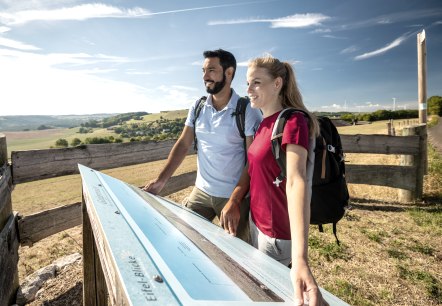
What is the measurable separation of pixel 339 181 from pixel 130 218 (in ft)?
4.75

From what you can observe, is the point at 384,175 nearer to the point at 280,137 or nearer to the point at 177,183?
the point at 177,183

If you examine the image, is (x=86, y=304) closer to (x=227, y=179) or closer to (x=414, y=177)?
(x=227, y=179)

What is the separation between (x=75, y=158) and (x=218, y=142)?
223 cm

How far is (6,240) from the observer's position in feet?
9.17

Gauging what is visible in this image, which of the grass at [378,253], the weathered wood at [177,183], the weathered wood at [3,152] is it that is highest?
the weathered wood at [3,152]

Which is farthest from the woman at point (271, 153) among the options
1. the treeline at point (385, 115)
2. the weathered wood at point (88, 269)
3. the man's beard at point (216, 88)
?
the treeline at point (385, 115)

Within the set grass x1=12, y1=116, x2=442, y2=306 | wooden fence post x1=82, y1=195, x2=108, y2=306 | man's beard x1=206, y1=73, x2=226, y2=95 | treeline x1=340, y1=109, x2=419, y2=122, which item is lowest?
grass x1=12, y1=116, x2=442, y2=306

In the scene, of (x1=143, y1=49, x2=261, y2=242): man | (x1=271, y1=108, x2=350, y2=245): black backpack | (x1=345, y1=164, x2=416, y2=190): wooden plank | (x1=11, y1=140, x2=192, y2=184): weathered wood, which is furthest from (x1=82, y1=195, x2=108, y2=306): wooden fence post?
(x1=345, y1=164, x2=416, y2=190): wooden plank

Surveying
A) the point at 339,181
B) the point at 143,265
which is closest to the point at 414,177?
the point at 339,181

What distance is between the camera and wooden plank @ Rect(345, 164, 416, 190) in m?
6.55

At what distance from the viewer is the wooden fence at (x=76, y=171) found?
2955mm

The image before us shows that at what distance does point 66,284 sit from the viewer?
357 centimetres

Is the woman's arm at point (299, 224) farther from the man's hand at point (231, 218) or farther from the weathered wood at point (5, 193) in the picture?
the weathered wood at point (5, 193)

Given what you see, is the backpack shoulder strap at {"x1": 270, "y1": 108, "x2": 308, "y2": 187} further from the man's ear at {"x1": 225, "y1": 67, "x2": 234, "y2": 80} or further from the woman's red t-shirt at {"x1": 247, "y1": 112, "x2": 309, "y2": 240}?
the man's ear at {"x1": 225, "y1": 67, "x2": 234, "y2": 80}
